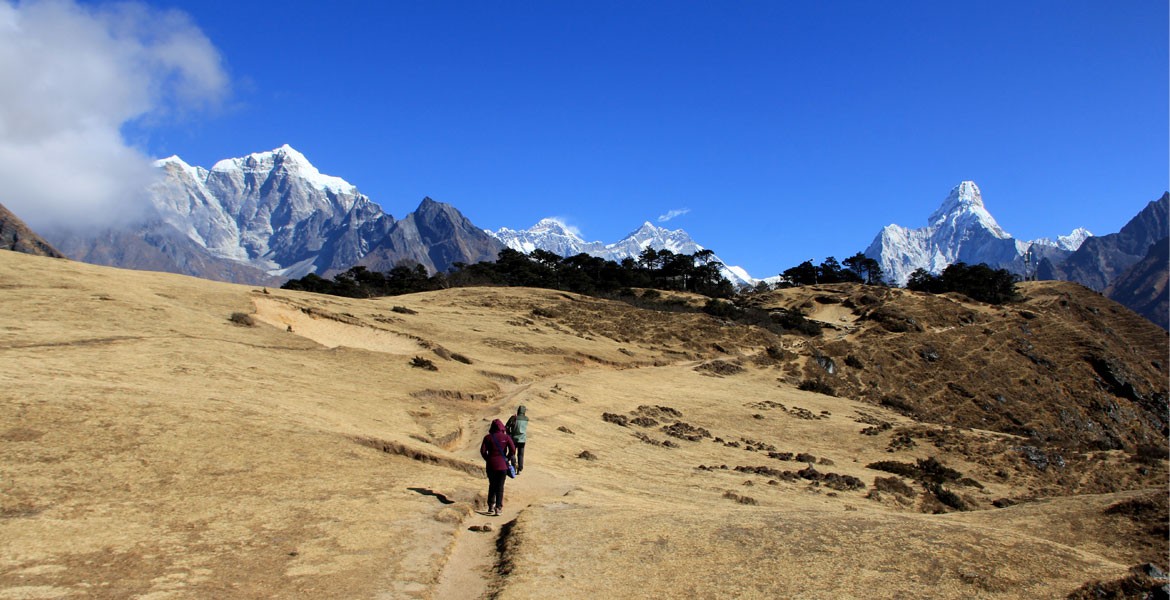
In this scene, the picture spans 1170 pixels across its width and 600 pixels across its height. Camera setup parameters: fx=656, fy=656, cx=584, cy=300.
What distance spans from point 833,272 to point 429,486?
12618 centimetres

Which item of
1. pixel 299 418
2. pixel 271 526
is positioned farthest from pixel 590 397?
pixel 271 526

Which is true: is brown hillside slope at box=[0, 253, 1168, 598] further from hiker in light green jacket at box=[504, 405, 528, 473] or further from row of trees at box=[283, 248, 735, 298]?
row of trees at box=[283, 248, 735, 298]

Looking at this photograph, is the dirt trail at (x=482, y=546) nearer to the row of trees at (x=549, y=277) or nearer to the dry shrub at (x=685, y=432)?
the dry shrub at (x=685, y=432)

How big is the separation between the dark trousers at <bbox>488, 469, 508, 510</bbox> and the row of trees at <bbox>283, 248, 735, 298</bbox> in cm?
7106

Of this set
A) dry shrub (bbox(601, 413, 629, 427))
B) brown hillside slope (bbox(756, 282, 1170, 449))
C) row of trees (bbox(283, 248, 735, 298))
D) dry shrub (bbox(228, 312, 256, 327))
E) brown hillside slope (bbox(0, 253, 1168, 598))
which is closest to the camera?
brown hillside slope (bbox(0, 253, 1168, 598))

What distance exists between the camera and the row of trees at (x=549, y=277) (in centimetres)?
8906

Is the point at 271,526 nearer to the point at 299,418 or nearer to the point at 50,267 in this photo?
the point at 299,418

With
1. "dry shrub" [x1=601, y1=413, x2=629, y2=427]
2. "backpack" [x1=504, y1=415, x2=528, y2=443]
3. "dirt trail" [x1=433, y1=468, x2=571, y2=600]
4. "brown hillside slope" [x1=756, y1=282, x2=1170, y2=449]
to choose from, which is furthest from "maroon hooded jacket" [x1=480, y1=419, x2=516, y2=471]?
"brown hillside slope" [x1=756, y1=282, x2=1170, y2=449]

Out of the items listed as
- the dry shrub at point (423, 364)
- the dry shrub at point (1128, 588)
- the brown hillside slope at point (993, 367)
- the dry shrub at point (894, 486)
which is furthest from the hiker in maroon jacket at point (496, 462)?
the brown hillside slope at point (993, 367)

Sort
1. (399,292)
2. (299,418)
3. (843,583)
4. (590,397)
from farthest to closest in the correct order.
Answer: (399,292) < (590,397) < (299,418) < (843,583)

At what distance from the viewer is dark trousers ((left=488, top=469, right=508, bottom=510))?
13234 millimetres

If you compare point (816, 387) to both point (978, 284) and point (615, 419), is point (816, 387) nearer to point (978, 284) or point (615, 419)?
point (615, 419)

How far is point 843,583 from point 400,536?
711cm

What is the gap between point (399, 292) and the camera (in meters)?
88.5
